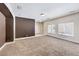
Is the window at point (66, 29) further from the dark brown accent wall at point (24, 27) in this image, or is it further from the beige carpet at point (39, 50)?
the dark brown accent wall at point (24, 27)

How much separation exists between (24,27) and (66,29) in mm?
4633

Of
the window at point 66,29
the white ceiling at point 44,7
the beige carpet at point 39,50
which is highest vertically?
the white ceiling at point 44,7

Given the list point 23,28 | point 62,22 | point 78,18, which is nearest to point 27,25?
point 23,28

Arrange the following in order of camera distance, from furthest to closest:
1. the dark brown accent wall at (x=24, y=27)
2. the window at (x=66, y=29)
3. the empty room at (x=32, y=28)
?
the dark brown accent wall at (x=24, y=27), the window at (x=66, y=29), the empty room at (x=32, y=28)

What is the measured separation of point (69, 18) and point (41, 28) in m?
7.17

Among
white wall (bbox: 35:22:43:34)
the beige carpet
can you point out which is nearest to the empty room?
the beige carpet

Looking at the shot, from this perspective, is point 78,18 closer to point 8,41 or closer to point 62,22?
point 62,22

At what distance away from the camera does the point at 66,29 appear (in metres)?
6.77

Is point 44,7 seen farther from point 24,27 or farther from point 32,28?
point 32,28

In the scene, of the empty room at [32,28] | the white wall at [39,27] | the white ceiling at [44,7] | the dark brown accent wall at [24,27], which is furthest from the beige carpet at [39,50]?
the white wall at [39,27]

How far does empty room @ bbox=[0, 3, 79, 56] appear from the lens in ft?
12.5

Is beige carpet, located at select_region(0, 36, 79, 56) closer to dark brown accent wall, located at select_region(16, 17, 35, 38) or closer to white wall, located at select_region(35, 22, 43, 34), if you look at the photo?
dark brown accent wall, located at select_region(16, 17, 35, 38)

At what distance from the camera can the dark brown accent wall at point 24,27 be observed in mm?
7602

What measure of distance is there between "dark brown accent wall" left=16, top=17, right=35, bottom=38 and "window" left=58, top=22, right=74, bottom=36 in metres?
3.53
